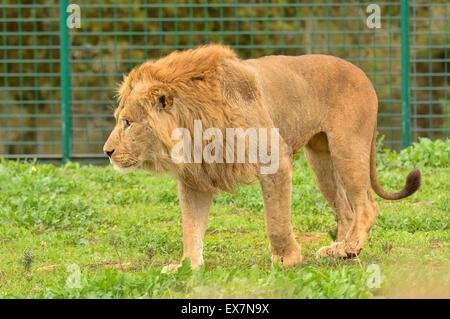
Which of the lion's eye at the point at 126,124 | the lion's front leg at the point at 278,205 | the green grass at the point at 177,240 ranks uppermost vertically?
the lion's eye at the point at 126,124

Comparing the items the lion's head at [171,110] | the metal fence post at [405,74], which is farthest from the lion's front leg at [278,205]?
the metal fence post at [405,74]

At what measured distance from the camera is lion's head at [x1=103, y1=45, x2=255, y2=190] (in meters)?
6.64

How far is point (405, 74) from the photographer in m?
12.1

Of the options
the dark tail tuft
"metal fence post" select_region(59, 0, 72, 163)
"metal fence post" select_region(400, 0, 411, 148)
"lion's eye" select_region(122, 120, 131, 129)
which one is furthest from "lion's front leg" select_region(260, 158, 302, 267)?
"metal fence post" select_region(59, 0, 72, 163)

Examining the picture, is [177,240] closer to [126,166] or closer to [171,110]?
[126,166]

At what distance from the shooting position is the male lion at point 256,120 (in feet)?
21.8

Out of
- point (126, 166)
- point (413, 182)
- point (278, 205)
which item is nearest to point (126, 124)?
point (126, 166)

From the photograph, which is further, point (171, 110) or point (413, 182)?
point (413, 182)

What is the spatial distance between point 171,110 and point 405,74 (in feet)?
19.3

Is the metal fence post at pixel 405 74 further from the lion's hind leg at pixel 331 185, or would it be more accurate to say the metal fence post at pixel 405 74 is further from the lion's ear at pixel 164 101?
the lion's ear at pixel 164 101

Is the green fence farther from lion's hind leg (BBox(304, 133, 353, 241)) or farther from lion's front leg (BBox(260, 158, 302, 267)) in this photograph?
lion's front leg (BBox(260, 158, 302, 267))

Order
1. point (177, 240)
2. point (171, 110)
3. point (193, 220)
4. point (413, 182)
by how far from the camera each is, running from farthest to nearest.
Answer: point (177, 240)
point (413, 182)
point (193, 220)
point (171, 110)

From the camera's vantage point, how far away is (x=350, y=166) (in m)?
7.38

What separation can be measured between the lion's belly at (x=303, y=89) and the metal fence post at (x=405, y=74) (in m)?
4.54
